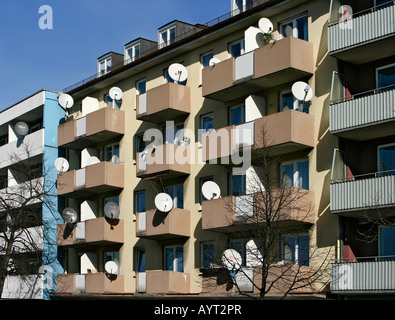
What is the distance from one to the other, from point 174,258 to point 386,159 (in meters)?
11.4

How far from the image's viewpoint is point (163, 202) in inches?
1118

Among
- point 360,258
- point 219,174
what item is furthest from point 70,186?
point 360,258

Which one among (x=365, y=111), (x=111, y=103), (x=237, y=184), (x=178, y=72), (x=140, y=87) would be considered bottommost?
(x=237, y=184)

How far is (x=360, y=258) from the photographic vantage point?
2169cm

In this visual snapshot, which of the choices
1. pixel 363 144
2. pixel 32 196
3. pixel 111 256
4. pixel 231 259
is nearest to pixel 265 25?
pixel 363 144

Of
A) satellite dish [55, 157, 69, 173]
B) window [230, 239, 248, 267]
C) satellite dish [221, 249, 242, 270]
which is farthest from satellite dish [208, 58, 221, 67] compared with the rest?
satellite dish [55, 157, 69, 173]

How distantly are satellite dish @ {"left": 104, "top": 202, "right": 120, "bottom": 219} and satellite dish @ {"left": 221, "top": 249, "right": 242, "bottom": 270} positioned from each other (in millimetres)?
9527

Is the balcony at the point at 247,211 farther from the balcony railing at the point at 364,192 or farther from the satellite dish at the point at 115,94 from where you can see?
the satellite dish at the point at 115,94

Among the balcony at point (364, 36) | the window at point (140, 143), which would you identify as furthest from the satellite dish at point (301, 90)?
the window at point (140, 143)

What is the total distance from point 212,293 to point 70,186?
12455 mm

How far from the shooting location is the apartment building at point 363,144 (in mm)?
20734

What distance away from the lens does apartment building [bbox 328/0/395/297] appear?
68.0 ft

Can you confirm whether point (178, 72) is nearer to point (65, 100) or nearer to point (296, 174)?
point (296, 174)
